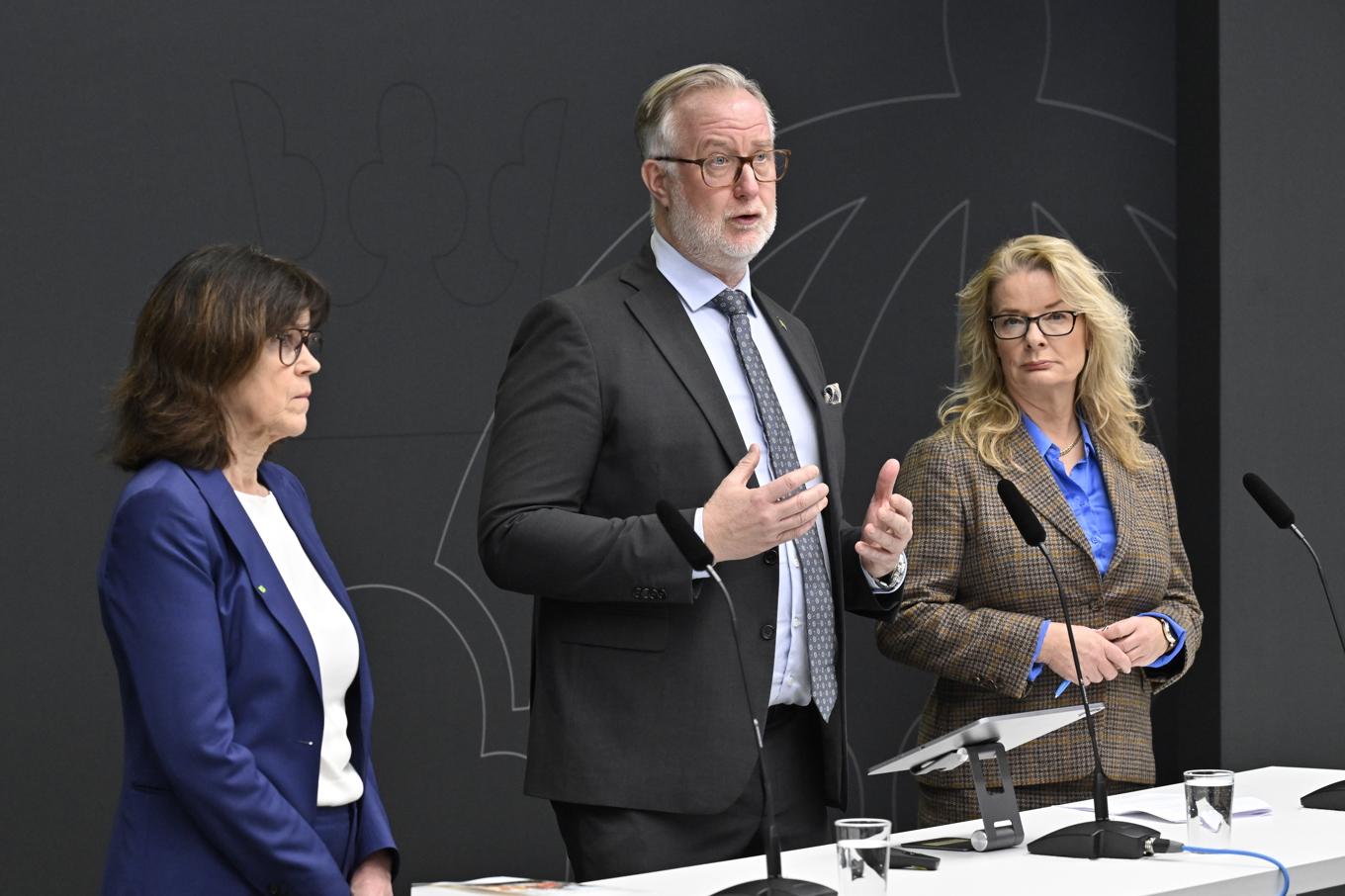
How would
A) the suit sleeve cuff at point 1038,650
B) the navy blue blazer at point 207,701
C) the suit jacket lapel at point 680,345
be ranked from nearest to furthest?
the navy blue blazer at point 207,701 → the suit jacket lapel at point 680,345 → the suit sleeve cuff at point 1038,650

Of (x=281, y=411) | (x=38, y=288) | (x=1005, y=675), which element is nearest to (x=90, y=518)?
(x=38, y=288)

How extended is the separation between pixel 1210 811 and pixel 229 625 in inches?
56.8

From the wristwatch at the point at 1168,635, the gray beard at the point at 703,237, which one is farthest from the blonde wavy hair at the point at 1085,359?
the gray beard at the point at 703,237

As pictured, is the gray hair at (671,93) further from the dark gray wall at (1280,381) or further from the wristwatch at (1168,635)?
the dark gray wall at (1280,381)

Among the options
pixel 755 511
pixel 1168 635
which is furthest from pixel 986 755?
pixel 1168 635

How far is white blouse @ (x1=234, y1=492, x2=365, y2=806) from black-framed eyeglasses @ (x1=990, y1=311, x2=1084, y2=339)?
5.20 feet

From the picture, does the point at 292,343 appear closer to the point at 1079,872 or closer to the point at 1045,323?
the point at 1079,872

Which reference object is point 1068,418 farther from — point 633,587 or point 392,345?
point 392,345

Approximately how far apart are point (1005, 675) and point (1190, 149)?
237 centimetres

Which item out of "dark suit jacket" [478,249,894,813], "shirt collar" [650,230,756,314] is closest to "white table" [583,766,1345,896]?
"dark suit jacket" [478,249,894,813]

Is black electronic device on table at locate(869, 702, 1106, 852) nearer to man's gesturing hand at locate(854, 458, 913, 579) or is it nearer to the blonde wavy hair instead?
man's gesturing hand at locate(854, 458, 913, 579)

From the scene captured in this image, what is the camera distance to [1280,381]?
4441 millimetres

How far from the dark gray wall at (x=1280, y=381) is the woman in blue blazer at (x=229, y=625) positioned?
2.97 metres

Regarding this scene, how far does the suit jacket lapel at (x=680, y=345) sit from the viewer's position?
8.21 ft
